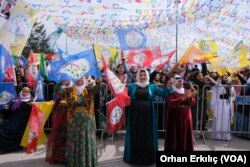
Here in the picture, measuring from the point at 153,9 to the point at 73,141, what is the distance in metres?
3.80

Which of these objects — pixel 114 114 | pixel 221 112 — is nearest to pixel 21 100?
pixel 114 114

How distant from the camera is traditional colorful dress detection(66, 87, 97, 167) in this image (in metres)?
5.85

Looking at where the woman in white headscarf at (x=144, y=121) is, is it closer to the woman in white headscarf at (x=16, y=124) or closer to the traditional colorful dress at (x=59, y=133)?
the traditional colorful dress at (x=59, y=133)

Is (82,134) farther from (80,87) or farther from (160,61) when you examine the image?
(160,61)

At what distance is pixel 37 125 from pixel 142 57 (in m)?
2.31

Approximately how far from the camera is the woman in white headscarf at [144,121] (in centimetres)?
642

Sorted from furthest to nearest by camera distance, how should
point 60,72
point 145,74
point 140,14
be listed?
point 140,14 → point 145,74 → point 60,72

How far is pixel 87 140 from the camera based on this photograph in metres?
5.89

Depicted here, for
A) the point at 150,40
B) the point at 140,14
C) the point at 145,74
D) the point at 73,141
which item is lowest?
the point at 73,141

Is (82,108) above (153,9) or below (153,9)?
below

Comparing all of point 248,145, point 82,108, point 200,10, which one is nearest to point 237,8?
point 200,10

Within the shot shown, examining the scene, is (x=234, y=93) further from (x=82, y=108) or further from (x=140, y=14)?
(x=82, y=108)

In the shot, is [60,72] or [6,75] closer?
[60,72]

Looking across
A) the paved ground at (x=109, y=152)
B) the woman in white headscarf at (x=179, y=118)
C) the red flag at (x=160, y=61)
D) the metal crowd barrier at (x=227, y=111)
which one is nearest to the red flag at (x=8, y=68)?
the paved ground at (x=109, y=152)
